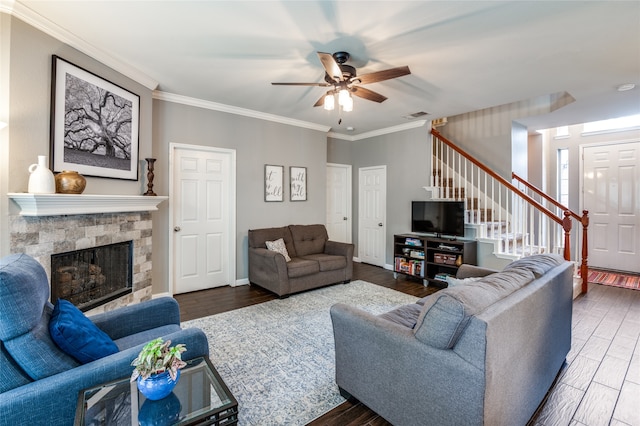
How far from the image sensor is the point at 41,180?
2.26 meters

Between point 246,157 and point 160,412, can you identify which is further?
point 246,157

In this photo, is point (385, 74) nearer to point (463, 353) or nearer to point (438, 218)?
point (463, 353)

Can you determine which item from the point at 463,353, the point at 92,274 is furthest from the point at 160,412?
the point at 92,274

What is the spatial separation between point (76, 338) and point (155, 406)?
51 centimetres

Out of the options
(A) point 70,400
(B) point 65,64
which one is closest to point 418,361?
(A) point 70,400

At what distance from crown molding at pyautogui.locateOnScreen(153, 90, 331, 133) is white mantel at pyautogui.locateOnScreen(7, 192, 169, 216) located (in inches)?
59.0

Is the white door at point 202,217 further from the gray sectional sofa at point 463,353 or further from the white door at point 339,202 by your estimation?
the gray sectional sofa at point 463,353

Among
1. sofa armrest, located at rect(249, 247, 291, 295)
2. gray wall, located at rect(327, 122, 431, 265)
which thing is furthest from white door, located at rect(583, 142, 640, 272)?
sofa armrest, located at rect(249, 247, 291, 295)

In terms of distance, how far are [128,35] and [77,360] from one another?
2591 mm

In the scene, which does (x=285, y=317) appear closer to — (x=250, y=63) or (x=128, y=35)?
(x=250, y=63)

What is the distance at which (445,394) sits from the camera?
141cm

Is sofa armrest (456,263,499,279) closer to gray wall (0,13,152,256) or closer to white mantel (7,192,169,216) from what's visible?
white mantel (7,192,169,216)

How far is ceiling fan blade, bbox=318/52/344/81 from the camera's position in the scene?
7.67 feet

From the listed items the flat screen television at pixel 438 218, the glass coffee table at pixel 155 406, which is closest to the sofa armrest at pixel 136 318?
the glass coffee table at pixel 155 406
